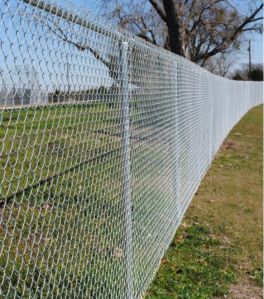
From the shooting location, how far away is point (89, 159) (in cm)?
311

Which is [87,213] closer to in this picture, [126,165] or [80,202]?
[80,202]

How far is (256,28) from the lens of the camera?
24828 millimetres

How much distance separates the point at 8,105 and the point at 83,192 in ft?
4.75

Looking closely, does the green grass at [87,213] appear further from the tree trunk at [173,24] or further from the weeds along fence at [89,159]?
the tree trunk at [173,24]

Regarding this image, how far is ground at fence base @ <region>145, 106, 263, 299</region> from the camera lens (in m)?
4.62

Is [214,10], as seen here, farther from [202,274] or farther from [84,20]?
[84,20]

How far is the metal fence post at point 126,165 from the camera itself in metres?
3.50

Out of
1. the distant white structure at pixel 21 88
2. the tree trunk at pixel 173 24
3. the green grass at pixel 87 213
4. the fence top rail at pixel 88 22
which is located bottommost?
the green grass at pixel 87 213

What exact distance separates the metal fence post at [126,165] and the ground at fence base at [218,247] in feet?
2.13

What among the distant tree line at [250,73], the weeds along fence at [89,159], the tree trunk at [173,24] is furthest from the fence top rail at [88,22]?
the distant tree line at [250,73]

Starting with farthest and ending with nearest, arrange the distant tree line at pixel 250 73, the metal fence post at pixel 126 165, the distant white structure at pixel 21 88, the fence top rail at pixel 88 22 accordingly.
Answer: the distant tree line at pixel 250 73, the metal fence post at pixel 126 165, the fence top rail at pixel 88 22, the distant white structure at pixel 21 88

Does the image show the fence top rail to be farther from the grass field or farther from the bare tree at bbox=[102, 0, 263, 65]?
the bare tree at bbox=[102, 0, 263, 65]

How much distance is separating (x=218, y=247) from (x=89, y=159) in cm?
302

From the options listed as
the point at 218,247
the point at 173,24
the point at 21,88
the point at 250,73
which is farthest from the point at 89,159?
the point at 250,73
